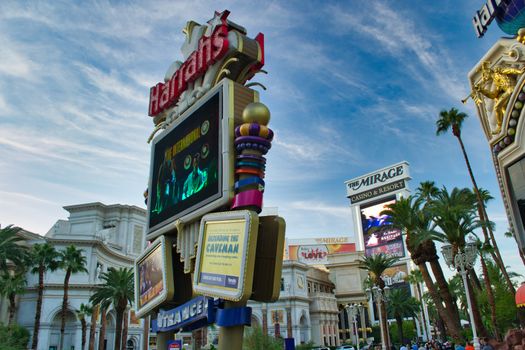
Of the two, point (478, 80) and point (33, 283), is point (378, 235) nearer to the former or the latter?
point (33, 283)

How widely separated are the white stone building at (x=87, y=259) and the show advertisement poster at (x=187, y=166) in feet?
133

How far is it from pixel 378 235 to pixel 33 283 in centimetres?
6824

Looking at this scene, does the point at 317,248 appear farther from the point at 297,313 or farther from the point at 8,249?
the point at 8,249

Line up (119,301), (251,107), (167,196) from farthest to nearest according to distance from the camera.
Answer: (119,301) < (167,196) < (251,107)

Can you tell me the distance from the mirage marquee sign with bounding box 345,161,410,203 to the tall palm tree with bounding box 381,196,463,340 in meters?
69.2

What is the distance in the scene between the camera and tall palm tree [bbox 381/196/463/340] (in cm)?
2970

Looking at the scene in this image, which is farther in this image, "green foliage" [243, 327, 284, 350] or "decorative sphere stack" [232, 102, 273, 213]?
"green foliage" [243, 327, 284, 350]

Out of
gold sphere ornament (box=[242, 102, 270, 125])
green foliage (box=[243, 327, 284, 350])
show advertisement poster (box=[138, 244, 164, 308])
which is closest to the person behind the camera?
gold sphere ornament (box=[242, 102, 270, 125])

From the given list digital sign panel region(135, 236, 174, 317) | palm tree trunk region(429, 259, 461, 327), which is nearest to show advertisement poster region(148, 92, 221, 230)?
digital sign panel region(135, 236, 174, 317)

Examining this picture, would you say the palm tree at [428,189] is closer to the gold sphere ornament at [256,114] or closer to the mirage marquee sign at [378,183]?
the gold sphere ornament at [256,114]

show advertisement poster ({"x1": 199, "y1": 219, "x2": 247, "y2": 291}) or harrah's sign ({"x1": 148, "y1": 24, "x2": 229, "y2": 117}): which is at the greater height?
harrah's sign ({"x1": 148, "y1": 24, "x2": 229, "y2": 117})

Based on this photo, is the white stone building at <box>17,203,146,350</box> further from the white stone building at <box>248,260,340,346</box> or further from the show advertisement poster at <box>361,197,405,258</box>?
the show advertisement poster at <box>361,197,405,258</box>

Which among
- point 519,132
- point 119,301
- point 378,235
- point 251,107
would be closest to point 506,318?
point 519,132

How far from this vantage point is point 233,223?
13102mm
